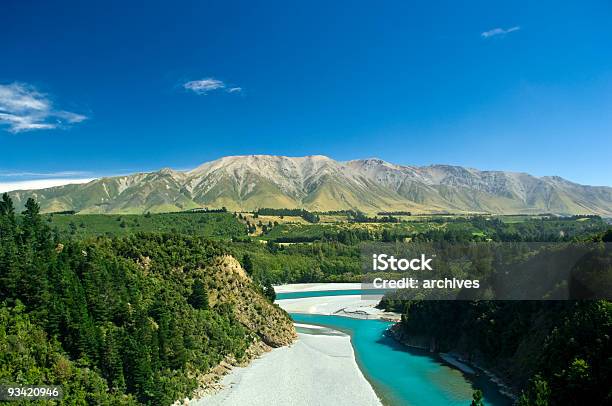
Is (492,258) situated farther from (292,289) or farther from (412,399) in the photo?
(292,289)

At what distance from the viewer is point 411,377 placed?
68.0 m

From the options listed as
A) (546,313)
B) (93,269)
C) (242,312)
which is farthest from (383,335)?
(93,269)

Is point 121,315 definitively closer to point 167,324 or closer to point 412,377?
point 167,324

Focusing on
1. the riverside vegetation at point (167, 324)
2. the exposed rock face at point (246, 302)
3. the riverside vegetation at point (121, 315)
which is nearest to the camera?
the riverside vegetation at point (121, 315)

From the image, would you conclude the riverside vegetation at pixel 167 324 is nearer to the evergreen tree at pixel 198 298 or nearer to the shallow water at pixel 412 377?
the evergreen tree at pixel 198 298

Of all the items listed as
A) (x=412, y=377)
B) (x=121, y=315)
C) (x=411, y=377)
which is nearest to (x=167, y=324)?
(x=121, y=315)

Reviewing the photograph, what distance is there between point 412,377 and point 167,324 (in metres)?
35.6

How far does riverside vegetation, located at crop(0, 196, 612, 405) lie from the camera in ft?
143

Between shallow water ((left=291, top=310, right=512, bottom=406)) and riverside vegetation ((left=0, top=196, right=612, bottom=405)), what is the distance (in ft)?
13.4

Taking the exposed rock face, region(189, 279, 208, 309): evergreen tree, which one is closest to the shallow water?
the exposed rock face

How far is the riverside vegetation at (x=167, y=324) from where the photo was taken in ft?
143

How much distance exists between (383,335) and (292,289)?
8428 cm

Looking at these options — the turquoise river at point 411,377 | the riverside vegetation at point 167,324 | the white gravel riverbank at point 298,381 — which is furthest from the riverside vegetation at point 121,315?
the turquoise river at point 411,377

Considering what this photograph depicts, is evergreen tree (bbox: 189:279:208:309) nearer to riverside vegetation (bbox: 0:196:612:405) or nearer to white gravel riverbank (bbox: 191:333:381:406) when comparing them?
riverside vegetation (bbox: 0:196:612:405)
